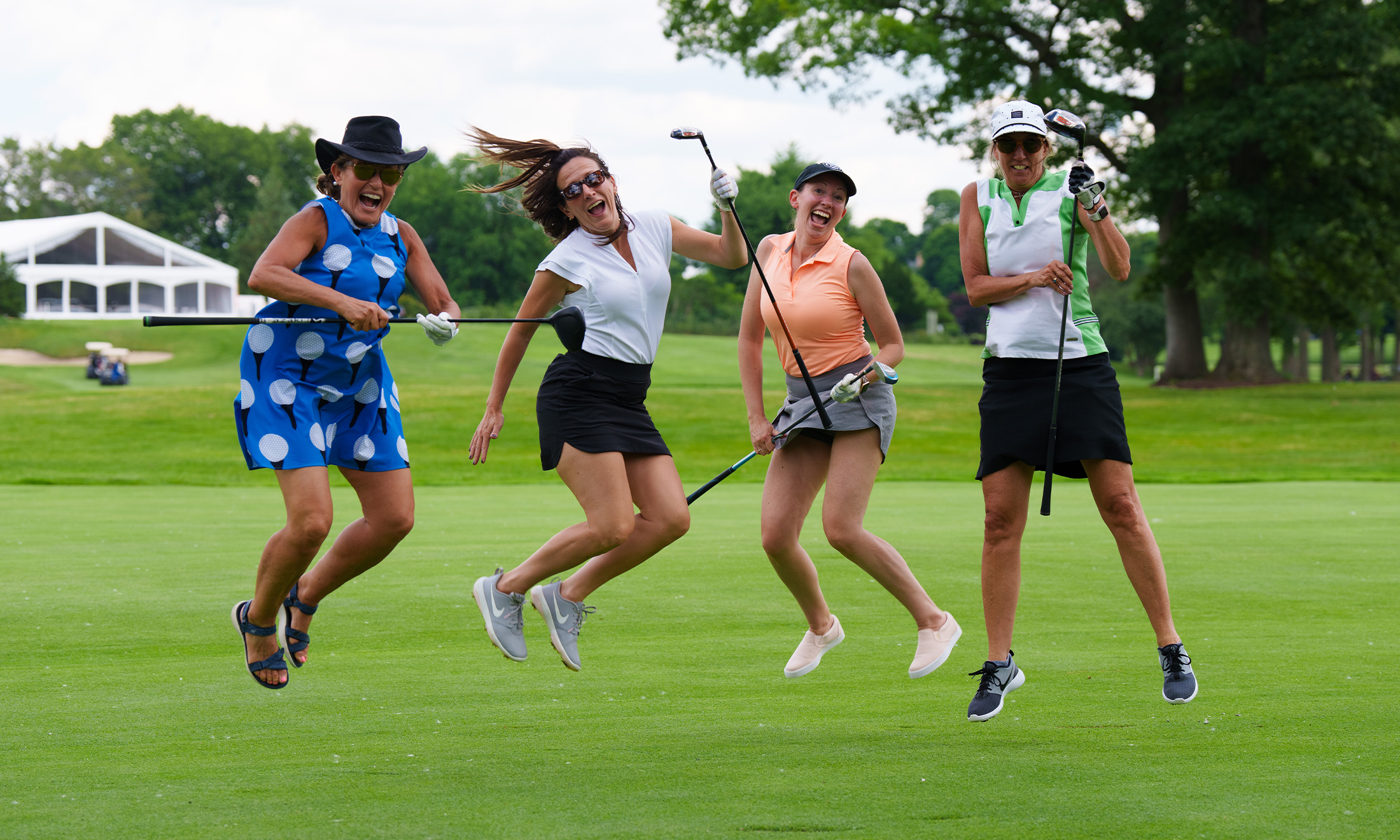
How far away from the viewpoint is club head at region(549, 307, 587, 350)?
518cm

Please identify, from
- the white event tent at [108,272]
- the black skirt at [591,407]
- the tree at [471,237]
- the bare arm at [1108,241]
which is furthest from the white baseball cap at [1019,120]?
the tree at [471,237]

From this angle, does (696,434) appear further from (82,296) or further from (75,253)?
(75,253)

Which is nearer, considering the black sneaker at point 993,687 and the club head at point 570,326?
the black sneaker at point 993,687

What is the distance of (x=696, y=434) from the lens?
945 inches

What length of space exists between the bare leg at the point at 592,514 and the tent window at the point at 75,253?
77.5 metres

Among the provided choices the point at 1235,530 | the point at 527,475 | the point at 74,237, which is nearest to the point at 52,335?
the point at 74,237

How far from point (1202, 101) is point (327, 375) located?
106 feet

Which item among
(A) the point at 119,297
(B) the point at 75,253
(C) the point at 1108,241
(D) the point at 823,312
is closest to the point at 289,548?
(D) the point at 823,312

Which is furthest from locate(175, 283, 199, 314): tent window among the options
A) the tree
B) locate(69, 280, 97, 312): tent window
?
the tree

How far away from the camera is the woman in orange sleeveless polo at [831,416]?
5.43 meters

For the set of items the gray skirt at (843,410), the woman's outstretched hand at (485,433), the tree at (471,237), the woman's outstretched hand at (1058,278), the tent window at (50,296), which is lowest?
the tent window at (50,296)

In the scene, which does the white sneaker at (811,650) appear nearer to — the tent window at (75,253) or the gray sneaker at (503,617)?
the gray sneaker at (503,617)

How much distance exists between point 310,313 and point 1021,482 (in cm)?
264

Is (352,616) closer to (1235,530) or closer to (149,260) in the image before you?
(1235,530)
